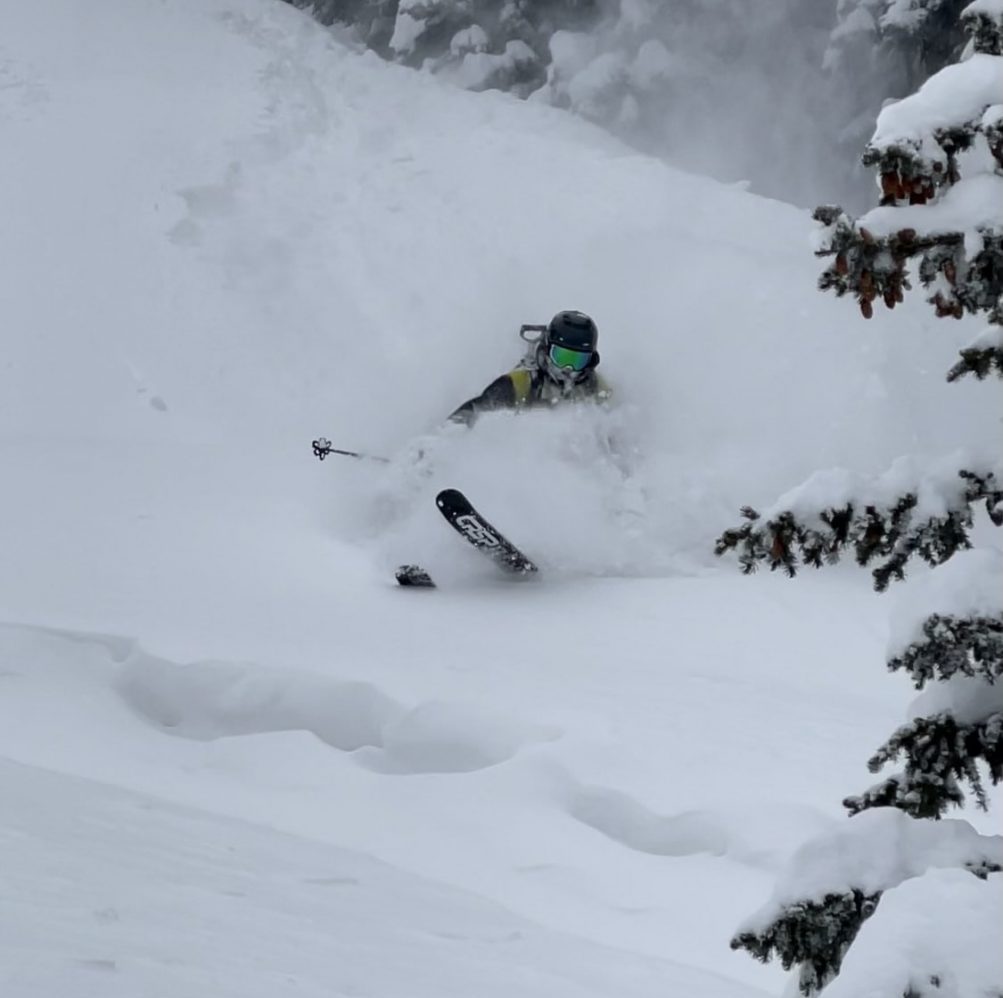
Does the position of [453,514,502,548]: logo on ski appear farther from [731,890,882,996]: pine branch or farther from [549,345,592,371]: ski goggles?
[731,890,882,996]: pine branch

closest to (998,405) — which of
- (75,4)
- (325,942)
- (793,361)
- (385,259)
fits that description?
(793,361)

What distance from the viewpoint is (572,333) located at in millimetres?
10797

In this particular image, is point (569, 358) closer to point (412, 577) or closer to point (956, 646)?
point (412, 577)

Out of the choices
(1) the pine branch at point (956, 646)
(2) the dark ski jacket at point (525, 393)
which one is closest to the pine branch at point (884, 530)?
(1) the pine branch at point (956, 646)

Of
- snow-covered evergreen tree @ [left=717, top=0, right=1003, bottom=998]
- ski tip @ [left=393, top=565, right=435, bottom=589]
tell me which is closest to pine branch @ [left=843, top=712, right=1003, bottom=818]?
snow-covered evergreen tree @ [left=717, top=0, right=1003, bottom=998]

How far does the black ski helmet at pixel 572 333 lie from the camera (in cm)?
1079

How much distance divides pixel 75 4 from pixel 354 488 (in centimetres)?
1059

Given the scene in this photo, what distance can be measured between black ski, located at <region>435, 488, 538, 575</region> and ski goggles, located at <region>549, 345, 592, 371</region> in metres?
1.69

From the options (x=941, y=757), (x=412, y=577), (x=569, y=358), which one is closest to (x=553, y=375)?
(x=569, y=358)

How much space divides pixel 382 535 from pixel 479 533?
4.13ft

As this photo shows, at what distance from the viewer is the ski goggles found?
10.8 metres

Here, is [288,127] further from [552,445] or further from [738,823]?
[738,823]

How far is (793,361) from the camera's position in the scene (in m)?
12.5

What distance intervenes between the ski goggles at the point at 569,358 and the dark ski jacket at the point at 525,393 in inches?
6.3
